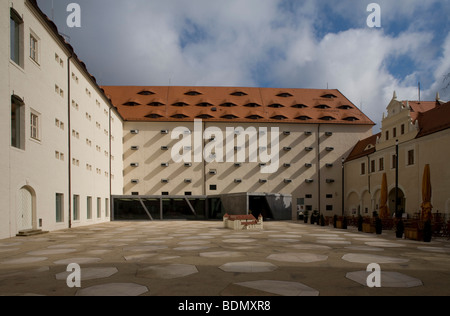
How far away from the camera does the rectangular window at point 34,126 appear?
837 inches

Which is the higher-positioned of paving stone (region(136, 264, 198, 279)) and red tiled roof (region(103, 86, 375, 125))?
red tiled roof (region(103, 86, 375, 125))

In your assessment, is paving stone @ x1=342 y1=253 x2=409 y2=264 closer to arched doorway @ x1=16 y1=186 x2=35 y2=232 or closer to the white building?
the white building

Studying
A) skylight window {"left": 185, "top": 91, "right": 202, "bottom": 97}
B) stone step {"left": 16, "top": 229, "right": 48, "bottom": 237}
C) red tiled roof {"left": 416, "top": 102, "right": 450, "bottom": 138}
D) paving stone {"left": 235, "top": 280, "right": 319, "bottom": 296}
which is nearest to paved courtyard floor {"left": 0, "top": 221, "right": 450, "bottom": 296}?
paving stone {"left": 235, "top": 280, "right": 319, "bottom": 296}

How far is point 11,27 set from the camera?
1894 centimetres

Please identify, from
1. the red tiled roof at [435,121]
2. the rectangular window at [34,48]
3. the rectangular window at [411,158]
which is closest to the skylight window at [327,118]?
the red tiled roof at [435,121]

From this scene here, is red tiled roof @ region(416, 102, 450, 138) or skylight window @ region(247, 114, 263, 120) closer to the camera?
red tiled roof @ region(416, 102, 450, 138)

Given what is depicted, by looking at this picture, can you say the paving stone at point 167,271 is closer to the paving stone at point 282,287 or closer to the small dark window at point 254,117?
the paving stone at point 282,287

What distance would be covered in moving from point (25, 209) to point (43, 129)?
17.8 feet

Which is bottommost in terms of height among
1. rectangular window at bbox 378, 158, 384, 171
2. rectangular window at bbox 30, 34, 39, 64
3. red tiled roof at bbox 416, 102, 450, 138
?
rectangular window at bbox 378, 158, 384, 171

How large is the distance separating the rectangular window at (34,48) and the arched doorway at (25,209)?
822 centimetres

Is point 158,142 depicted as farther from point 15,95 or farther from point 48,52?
point 15,95

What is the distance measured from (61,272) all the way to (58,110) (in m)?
19.9

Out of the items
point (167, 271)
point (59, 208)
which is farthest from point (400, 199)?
point (167, 271)

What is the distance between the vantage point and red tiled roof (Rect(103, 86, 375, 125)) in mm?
48094
